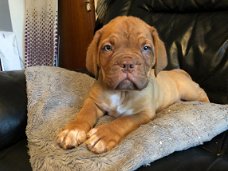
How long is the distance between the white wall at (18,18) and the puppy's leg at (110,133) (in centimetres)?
233

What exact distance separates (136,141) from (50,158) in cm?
26

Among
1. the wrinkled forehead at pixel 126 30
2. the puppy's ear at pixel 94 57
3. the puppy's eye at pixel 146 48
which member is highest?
the wrinkled forehead at pixel 126 30

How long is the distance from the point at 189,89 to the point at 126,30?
20.3 inches

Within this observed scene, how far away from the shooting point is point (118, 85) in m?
1.18

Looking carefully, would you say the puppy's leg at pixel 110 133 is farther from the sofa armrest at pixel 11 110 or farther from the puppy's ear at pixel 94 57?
the sofa armrest at pixel 11 110

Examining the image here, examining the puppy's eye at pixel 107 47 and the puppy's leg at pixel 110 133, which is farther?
the puppy's eye at pixel 107 47

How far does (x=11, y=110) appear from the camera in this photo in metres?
1.28

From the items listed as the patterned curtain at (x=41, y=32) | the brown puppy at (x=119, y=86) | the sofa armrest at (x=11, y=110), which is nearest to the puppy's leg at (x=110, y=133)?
the brown puppy at (x=119, y=86)

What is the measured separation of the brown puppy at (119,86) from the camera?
3.52 feet

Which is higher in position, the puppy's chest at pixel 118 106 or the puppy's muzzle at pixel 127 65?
the puppy's muzzle at pixel 127 65

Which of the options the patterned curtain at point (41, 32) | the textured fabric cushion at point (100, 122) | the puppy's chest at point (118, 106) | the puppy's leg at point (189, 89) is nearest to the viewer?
the textured fabric cushion at point (100, 122)

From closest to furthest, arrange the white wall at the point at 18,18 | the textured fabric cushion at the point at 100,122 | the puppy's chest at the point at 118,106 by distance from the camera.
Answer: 1. the textured fabric cushion at the point at 100,122
2. the puppy's chest at the point at 118,106
3. the white wall at the point at 18,18

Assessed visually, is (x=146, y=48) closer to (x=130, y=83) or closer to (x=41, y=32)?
(x=130, y=83)

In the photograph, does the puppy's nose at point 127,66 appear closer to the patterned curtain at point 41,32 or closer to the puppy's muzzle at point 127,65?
the puppy's muzzle at point 127,65
